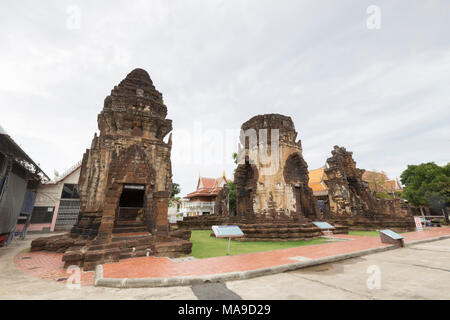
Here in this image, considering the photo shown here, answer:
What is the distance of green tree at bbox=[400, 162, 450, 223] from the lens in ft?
73.7

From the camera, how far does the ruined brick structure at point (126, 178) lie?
6.14 metres

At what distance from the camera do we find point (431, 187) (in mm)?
24188

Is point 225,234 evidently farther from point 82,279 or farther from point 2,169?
point 2,169

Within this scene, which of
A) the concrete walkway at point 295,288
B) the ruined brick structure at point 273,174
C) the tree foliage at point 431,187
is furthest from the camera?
the tree foliage at point 431,187

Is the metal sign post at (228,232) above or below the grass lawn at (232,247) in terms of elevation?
above

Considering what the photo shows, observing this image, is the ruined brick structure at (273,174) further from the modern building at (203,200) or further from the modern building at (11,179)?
the modern building at (203,200)

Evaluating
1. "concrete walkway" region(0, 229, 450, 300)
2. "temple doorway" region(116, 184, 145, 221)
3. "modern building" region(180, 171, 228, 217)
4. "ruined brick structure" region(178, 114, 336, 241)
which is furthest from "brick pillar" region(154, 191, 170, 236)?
"modern building" region(180, 171, 228, 217)

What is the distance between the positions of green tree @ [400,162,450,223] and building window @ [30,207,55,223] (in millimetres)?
40880

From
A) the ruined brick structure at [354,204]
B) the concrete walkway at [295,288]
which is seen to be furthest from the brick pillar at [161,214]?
the ruined brick structure at [354,204]

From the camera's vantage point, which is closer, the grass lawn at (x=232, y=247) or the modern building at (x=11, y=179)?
the grass lawn at (x=232, y=247)

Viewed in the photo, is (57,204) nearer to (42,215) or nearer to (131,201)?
(42,215)

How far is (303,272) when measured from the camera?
4465 mm

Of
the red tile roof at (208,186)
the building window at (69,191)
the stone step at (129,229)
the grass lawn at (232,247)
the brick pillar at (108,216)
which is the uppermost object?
the red tile roof at (208,186)

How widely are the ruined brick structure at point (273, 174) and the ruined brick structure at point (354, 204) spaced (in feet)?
16.2
